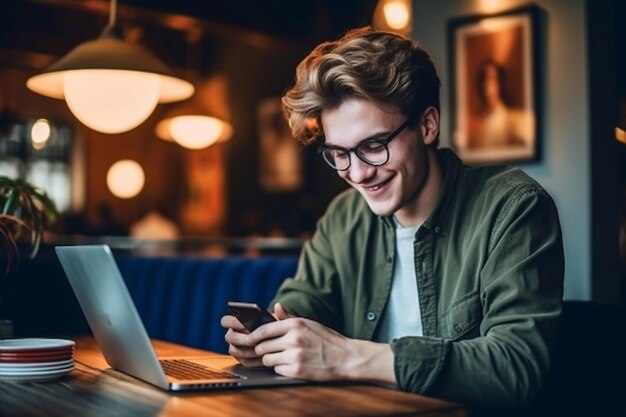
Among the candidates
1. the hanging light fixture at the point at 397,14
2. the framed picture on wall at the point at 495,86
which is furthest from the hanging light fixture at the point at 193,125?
the framed picture on wall at the point at 495,86

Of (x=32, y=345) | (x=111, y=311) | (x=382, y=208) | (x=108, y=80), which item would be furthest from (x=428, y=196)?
(x=108, y=80)

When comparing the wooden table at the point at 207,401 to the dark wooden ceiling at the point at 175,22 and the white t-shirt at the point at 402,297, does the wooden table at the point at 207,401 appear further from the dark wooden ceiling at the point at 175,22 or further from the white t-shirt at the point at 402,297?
the dark wooden ceiling at the point at 175,22

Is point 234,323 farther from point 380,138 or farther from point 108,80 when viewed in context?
point 108,80

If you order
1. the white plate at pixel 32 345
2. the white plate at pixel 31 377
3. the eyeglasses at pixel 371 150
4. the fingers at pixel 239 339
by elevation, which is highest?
the eyeglasses at pixel 371 150

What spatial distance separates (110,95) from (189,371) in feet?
3.82

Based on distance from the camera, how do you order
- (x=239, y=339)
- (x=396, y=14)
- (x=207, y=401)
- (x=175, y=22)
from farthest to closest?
(x=175, y=22), (x=396, y=14), (x=239, y=339), (x=207, y=401)

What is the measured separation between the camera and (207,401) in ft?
4.39

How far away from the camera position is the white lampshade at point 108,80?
240cm

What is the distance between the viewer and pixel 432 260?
197 cm

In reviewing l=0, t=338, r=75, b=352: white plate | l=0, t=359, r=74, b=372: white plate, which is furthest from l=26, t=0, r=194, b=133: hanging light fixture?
l=0, t=359, r=74, b=372: white plate

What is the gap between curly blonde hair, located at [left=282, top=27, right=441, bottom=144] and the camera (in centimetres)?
188

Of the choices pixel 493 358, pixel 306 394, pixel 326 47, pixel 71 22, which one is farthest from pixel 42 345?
pixel 71 22

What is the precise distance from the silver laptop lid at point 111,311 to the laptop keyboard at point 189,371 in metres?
0.07

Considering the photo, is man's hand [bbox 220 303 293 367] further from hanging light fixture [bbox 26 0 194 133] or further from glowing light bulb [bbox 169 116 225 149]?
glowing light bulb [bbox 169 116 225 149]
